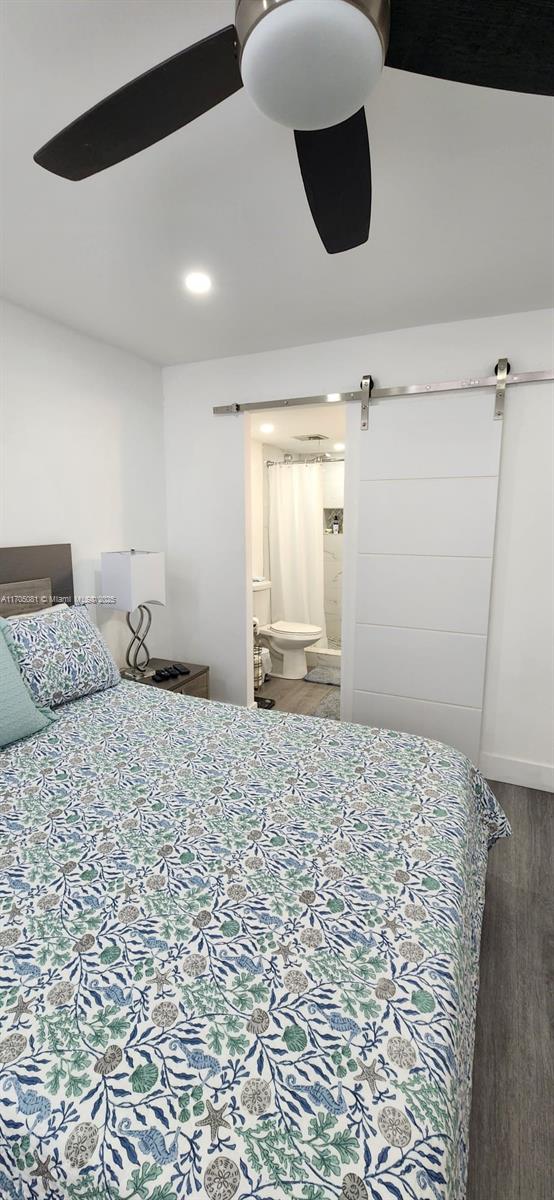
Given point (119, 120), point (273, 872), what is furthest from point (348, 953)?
point (119, 120)

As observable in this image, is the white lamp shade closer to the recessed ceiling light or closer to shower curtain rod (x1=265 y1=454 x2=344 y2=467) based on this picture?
the recessed ceiling light

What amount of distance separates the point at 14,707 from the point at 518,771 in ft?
8.55

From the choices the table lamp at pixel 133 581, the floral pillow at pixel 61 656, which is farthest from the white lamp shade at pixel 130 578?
the floral pillow at pixel 61 656

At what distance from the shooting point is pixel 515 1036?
1578 millimetres

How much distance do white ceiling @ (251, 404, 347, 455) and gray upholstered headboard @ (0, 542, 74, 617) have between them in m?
1.54

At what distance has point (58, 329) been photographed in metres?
2.74

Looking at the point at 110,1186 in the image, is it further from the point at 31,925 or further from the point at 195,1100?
the point at 31,925

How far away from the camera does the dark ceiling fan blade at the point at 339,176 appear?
1.11 meters

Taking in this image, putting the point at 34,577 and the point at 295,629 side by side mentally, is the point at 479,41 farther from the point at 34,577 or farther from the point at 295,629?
the point at 295,629

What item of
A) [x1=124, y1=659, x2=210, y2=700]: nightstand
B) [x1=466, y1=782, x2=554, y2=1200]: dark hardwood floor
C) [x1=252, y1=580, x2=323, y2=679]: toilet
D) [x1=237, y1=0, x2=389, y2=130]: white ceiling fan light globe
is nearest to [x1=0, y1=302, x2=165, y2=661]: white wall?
[x1=124, y1=659, x2=210, y2=700]: nightstand

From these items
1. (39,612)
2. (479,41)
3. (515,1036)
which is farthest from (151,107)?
(515,1036)

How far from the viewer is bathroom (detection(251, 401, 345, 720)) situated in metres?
4.81

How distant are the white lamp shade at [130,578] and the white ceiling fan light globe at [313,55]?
2271mm

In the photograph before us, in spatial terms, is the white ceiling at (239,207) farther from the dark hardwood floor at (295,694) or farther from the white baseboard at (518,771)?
the dark hardwood floor at (295,694)
